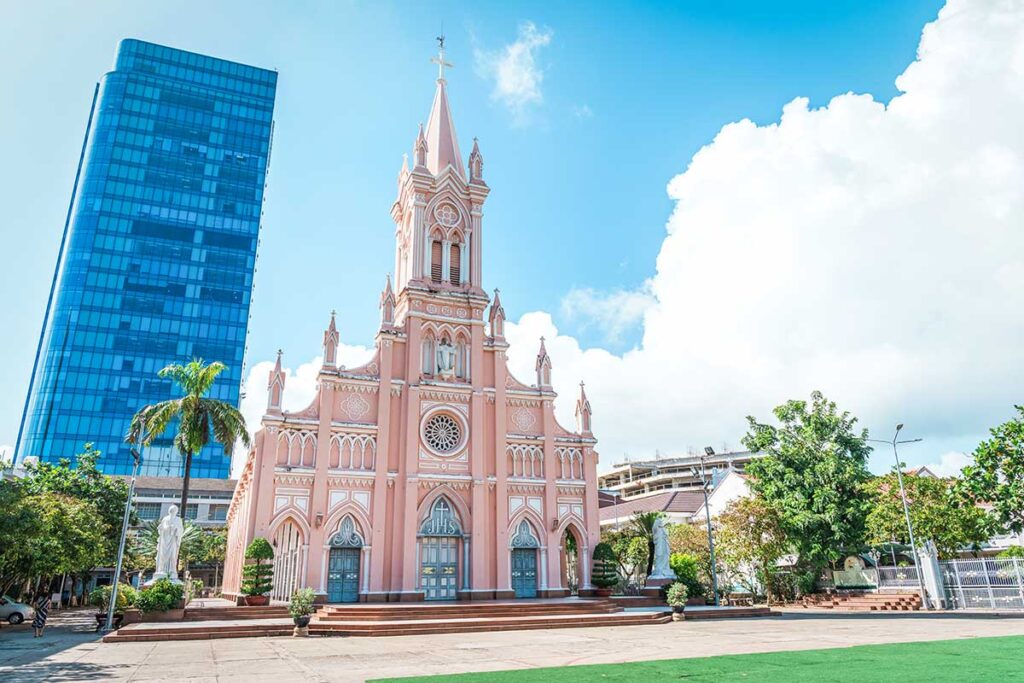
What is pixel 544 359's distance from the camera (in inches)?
1382

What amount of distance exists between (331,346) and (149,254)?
67.7 meters

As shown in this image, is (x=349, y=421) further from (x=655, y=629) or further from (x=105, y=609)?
(x=655, y=629)

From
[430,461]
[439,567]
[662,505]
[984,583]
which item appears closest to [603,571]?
[439,567]

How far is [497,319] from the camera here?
34.8m

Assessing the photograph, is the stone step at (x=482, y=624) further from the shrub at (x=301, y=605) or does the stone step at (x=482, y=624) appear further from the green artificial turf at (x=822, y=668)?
the green artificial turf at (x=822, y=668)

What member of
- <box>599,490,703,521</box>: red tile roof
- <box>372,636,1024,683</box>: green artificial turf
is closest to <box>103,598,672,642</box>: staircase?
<box>372,636,1024,683</box>: green artificial turf

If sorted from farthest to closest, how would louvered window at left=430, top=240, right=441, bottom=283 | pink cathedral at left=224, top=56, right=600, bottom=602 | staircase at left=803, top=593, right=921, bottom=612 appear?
1. louvered window at left=430, top=240, right=441, bottom=283
2. staircase at left=803, top=593, right=921, bottom=612
3. pink cathedral at left=224, top=56, right=600, bottom=602

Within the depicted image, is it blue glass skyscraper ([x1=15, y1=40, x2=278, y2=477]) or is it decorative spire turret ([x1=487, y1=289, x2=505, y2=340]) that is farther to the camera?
blue glass skyscraper ([x1=15, y1=40, x2=278, y2=477])

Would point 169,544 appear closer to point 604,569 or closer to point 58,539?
point 58,539

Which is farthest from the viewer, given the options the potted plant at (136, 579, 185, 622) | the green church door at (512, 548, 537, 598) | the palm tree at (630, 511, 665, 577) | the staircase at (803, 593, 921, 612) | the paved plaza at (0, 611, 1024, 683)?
the palm tree at (630, 511, 665, 577)

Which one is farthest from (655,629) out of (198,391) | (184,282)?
(184,282)

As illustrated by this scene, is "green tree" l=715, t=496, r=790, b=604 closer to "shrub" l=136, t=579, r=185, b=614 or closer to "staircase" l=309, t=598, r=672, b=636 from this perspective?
"staircase" l=309, t=598, r=672, b=636

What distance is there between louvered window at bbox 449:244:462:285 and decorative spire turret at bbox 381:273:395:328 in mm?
3531

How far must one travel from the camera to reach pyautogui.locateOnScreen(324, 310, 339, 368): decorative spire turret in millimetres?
30578
